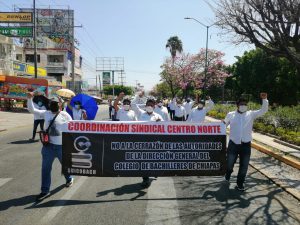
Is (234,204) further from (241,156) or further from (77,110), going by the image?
→ (77,110)

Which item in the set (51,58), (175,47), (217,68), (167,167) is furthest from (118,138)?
(175,47)

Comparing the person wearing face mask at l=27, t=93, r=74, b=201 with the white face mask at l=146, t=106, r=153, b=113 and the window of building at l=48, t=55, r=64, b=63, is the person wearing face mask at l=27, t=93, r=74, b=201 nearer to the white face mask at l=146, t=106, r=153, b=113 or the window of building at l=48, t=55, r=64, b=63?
the white face mask at l=146, t=106, r=153, b=113

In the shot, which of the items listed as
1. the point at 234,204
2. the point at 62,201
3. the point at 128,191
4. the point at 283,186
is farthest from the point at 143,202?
the point at 283,186

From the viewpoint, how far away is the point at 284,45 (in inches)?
491

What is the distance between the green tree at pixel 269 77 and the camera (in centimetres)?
4262

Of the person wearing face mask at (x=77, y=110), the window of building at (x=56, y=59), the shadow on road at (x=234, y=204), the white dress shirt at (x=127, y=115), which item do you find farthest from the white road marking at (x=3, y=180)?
the window of building at (x=56, y=59)

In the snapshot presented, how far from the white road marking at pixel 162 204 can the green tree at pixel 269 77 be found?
34190 mm

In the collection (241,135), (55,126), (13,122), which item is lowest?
(13,122)

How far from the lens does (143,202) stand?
7121 mm

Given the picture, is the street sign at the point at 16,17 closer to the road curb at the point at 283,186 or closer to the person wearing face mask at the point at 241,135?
the road curb at the point at 283,186

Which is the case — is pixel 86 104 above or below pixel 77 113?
above

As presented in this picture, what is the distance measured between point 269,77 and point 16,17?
112 ft

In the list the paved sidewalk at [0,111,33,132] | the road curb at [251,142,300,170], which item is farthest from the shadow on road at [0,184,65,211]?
the paved sidewalk at [0,111,33,132]

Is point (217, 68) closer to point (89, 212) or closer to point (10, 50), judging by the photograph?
point (10, 50)
